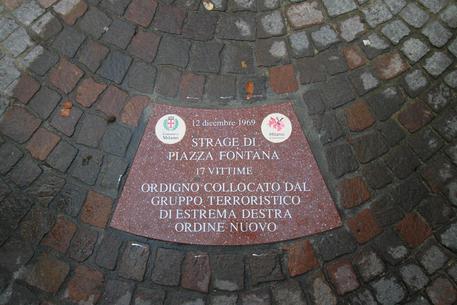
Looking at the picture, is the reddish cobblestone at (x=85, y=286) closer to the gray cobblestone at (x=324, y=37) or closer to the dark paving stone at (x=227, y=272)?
the dark paving stone at (x=227, y=272)

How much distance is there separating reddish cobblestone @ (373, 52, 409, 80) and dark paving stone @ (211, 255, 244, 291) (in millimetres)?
1429

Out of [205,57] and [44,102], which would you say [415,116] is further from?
[44,102]

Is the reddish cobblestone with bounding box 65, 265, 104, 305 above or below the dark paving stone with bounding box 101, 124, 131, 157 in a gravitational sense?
below

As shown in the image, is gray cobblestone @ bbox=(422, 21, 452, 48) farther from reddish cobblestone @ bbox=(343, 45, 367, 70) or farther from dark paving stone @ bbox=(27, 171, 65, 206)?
dark paving stone @ bbox=(27, 171, 65, 206)

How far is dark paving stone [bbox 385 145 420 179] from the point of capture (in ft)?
10.1

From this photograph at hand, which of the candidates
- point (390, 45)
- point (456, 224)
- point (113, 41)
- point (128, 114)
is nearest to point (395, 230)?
point (456, 224)

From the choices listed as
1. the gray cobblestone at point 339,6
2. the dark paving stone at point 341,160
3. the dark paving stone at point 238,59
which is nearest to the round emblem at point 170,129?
the dark paving stone at point 238,59

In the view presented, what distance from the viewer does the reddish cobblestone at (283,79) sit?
10.7 ft

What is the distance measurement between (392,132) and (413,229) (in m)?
0.58

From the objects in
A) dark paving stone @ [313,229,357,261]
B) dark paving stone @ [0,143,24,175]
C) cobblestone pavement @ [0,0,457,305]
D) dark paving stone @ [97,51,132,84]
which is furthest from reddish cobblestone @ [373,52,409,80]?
dark paving stone @ [0,143,24,175]

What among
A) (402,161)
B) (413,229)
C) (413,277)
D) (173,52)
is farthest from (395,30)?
(413,277)

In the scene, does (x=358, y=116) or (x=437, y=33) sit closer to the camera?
(x=358, y=116)

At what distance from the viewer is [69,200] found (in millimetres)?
3025

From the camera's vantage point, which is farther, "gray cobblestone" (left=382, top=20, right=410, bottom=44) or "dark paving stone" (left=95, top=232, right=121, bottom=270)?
"gray cobblestone" (left=382, top=20, right=410, bottom=44)
